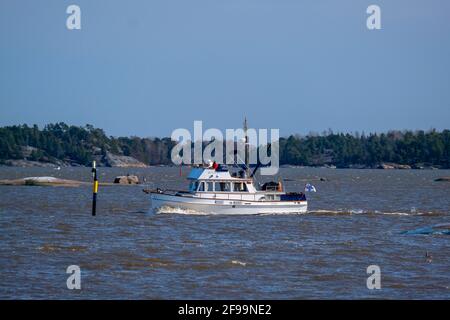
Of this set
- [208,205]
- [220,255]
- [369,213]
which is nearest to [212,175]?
[208,205]

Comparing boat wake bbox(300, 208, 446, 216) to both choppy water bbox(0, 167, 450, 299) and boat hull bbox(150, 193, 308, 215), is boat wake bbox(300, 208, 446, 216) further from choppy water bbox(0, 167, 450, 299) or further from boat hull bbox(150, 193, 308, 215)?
boat hull bbox(150, 193, 308, 215)

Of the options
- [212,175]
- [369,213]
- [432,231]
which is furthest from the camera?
[369,213]

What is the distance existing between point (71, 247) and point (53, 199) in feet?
136

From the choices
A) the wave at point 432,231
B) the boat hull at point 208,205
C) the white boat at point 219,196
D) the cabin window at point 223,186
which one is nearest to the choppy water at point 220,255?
the wave at point 432,231

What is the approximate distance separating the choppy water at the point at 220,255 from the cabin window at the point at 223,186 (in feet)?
5.70

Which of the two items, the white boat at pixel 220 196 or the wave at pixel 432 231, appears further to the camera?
the white boat at pixel 220 196

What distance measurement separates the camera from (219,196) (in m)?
58.4

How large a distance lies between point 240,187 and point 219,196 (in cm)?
136

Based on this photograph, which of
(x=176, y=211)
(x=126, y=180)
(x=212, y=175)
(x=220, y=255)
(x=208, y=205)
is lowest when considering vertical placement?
(x=220, y=255)

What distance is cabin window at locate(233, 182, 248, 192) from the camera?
58.2 meters

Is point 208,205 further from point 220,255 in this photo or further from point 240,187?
point 220,255

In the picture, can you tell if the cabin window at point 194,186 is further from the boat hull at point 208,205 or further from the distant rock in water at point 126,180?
the distant rock in water at point 126,180

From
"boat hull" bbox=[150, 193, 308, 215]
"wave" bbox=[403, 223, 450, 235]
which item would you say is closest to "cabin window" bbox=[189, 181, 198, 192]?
"boat hull" bbox=[150, 193, 308, 215]

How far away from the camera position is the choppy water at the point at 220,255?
3091cm
